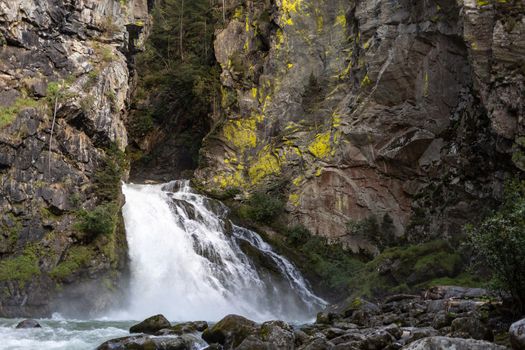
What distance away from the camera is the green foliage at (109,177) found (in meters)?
25.0

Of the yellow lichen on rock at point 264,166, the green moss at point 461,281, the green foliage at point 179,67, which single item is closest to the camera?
the green moss at point 461,281

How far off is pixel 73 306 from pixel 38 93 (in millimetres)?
10530

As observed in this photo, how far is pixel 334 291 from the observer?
81.8 feet

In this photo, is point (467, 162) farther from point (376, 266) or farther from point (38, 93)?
point (38, 93)

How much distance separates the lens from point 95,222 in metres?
22.7

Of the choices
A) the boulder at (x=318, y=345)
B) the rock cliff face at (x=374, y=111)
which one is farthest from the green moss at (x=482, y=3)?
the boulder at (x=318, y=345)

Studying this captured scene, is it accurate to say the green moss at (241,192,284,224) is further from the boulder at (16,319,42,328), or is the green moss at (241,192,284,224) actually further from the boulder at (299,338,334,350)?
the boulder at (299,338,334,350)

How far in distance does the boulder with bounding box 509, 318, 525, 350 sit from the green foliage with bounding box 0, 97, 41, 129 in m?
21.5

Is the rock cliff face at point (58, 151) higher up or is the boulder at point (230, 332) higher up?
the rock cliff face at point (58, 151)

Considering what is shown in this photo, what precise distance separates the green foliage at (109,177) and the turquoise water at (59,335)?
8.11 meters

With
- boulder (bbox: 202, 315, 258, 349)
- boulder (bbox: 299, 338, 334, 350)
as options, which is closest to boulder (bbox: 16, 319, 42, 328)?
boulder (bbox: 202, 315, 258, 349)

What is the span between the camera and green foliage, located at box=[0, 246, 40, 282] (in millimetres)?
19938

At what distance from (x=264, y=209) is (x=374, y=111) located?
8.33 metres

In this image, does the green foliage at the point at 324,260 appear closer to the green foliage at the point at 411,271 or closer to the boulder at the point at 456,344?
the green foliage at the point at 411,271
